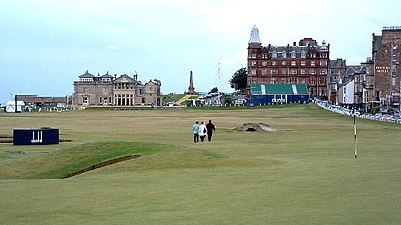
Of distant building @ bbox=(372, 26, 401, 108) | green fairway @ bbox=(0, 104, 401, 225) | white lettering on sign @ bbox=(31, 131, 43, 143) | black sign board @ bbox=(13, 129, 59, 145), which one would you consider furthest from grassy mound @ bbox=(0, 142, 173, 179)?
distant building @ bbox=(372, 26, 401, 108)

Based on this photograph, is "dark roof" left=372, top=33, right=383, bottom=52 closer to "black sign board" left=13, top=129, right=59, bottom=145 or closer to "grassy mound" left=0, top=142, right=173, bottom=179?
"black sign board" left=13, top=129, right=59, bottom=145

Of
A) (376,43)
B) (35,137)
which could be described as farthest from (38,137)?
(376,43)

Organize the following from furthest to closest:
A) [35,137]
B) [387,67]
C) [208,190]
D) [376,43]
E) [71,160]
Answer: [376,43]
[387,67]
[35,137]
[71,160]
[208,190]

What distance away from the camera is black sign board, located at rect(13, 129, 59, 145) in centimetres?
5269

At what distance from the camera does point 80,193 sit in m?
20.8

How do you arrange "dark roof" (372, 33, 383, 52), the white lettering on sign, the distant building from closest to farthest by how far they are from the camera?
1. the white lettering on sign
2. the distant building
3. "dark roof" (372, 33, 383, 52)

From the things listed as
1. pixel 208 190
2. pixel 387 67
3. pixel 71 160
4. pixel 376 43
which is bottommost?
pixel 71 160

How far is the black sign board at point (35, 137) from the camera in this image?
5269 centimetres

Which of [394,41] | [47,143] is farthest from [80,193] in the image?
[394,41]

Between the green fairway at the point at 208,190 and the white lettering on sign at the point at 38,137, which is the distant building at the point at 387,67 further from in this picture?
the green fairway at the point at 208,190

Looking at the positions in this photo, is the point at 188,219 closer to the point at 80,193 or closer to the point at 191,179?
the point at 80,193

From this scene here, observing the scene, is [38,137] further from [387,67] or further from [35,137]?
[387,67]

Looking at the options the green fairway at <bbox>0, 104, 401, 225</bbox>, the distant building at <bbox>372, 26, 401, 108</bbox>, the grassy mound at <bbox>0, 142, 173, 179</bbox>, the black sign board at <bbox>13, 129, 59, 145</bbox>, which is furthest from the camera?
the distant building at <bbox>372, 26, 401, 108</bbox>

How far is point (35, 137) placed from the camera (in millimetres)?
53281
